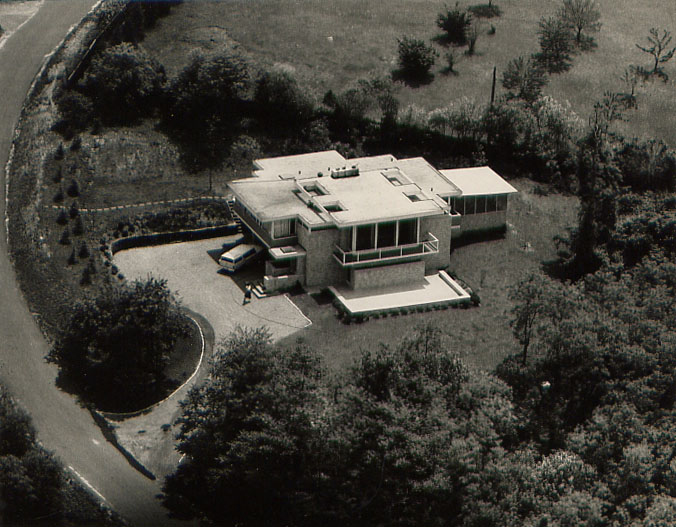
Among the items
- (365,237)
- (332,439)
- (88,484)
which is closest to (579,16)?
(365,237)

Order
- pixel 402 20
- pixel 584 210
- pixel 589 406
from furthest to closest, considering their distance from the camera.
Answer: pixel 402 20 → pixel 584 210 → pixel 589 406

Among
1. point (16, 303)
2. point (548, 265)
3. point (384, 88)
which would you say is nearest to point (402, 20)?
point (384, 88)

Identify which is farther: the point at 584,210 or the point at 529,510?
the point at 584,210

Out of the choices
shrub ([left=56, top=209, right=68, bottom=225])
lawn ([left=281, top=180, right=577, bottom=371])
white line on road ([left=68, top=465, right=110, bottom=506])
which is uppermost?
shrub ([left=56, top=209, right=68, bottom=225])

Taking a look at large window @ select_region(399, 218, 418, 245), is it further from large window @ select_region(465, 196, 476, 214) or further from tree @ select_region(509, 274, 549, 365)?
tree @ select_region(509, 274, 549, 365)

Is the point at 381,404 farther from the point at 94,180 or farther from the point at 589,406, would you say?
the point at 94,180

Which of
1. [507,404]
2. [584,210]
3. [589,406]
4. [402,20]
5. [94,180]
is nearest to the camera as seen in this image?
[507,404]

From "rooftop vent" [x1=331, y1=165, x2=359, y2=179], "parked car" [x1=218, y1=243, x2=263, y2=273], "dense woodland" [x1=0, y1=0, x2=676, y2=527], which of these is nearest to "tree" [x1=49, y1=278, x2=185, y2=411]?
"dense woodland" [x1=0, y1=0, x2=676, y2=527]
